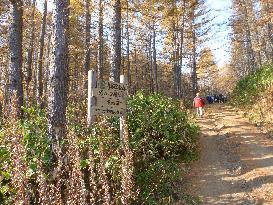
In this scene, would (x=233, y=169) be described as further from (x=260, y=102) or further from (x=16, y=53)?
(x=260, y=102)

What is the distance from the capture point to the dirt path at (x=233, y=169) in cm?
846

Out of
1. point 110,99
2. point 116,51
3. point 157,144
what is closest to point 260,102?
point 116,51

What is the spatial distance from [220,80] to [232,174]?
7999 centimetres

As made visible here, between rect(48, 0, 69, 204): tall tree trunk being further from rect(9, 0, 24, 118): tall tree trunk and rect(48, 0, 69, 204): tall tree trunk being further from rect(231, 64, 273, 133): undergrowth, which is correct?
rect(231, 64, 273, 133): undergrowth

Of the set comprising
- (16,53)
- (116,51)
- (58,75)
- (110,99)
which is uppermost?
(116,51)

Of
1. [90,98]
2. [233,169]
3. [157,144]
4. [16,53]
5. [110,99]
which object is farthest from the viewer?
[16,53]

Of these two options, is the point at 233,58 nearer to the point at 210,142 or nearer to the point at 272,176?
the point at 210,142

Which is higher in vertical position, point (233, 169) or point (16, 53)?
point (16, 53)

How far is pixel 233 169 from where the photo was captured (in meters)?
10.2

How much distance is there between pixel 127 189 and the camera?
3.45m

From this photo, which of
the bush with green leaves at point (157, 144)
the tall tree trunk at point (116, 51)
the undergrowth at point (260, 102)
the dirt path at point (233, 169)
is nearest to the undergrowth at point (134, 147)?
the bush with green leaves at point (157, 144)

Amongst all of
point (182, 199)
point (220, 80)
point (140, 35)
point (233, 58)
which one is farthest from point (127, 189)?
point (220, 80)

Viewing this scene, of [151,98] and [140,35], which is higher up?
[140,35]

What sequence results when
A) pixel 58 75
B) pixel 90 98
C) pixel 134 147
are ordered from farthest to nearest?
pixel 134 147 < pixel 90 98 < pixel 58 75
